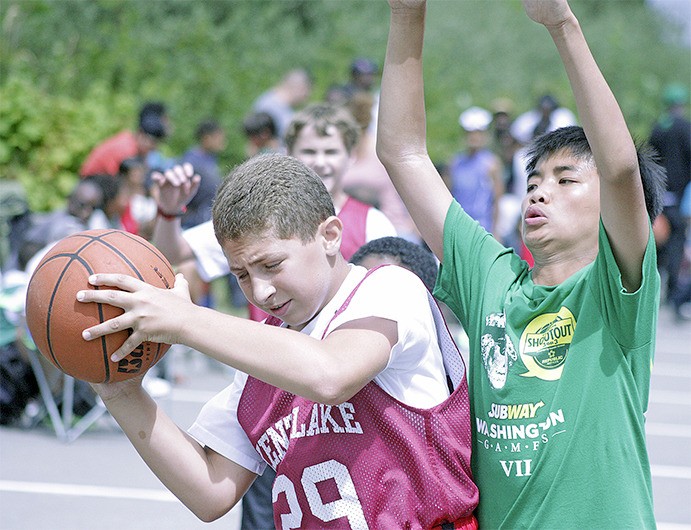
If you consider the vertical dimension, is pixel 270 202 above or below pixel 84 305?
above

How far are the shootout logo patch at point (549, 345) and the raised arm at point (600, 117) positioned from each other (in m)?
0.30

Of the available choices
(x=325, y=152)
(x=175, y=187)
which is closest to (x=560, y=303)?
(x=175, y=187)

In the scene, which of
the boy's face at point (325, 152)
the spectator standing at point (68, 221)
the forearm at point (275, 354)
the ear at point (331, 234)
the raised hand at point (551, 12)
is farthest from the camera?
the spectator standing at point (68, 221)

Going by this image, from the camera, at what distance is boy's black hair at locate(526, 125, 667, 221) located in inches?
106

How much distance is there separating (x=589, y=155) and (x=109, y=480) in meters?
4.53

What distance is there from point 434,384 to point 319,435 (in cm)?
30

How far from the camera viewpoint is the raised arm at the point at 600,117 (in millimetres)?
2291

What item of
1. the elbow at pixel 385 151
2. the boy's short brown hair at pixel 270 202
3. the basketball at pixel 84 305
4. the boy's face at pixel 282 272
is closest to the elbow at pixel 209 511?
the basketball at pixel 84 305

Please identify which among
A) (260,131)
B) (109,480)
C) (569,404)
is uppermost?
(260,131)

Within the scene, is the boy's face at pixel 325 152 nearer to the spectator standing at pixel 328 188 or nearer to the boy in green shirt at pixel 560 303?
the spectator standing at pixel 328 188

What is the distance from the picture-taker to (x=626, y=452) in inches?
96.9

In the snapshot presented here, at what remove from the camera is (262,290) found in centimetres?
236

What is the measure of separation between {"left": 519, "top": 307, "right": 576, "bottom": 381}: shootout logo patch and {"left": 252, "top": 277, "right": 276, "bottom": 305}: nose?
0.65 metres

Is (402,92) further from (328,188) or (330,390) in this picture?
(328,188)
